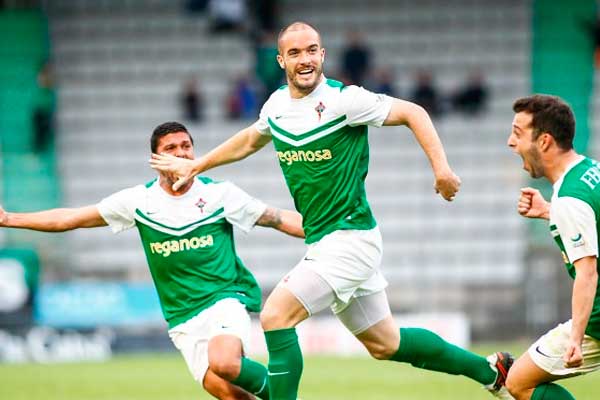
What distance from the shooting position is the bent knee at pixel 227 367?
291 inches

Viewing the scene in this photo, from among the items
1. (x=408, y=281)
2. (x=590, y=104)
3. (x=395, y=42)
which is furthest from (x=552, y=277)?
(x=395, y=42)

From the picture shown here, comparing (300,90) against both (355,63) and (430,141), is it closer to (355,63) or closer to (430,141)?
(430,141)

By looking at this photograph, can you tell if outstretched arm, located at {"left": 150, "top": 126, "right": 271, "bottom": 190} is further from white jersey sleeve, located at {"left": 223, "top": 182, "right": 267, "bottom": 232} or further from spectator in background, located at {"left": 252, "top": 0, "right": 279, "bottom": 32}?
spectator in background, located at {"left": 252, "top": 0, "right": 279, "bottom": 32}

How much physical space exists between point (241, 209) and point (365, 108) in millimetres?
1369

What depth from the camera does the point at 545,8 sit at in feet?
71.2

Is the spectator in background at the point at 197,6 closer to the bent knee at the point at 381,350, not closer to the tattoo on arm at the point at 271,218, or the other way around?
the tattoo on arm at the point at 271,218

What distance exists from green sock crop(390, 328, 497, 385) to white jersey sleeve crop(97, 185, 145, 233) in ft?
6.42

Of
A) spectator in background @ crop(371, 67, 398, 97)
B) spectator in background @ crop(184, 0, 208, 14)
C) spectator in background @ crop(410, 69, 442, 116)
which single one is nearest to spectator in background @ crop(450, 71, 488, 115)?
spectator in background @ crop(410, 69, 442, 116)

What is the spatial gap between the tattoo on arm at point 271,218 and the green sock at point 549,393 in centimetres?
206

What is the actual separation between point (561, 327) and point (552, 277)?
33.2 ft

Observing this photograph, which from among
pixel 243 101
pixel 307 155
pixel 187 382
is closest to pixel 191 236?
pixel 307 155

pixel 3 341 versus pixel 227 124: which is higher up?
pixel 227 124

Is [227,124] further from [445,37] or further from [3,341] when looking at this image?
[3,341]

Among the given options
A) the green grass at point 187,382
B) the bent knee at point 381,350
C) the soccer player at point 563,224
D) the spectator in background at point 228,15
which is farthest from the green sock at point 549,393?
the spectator in background at point 228,15
